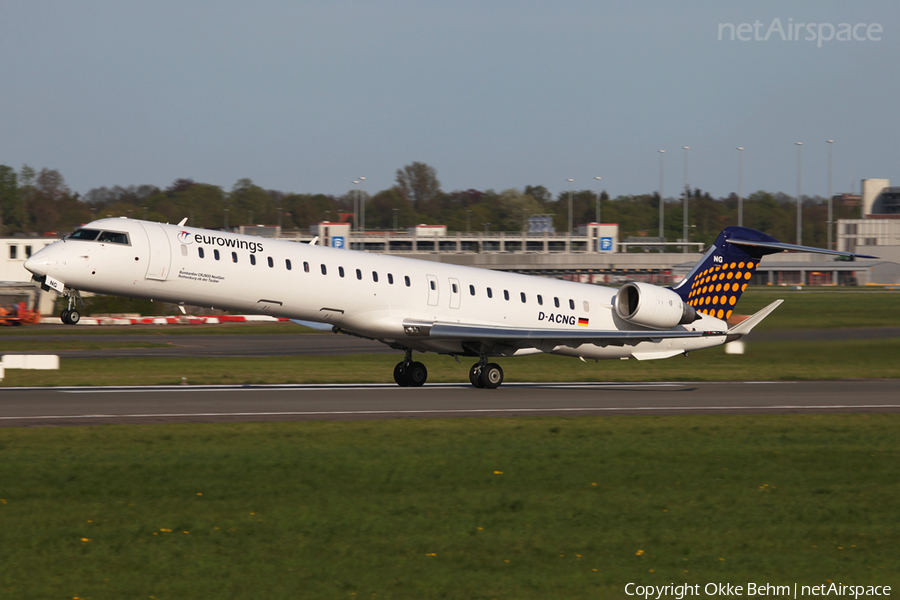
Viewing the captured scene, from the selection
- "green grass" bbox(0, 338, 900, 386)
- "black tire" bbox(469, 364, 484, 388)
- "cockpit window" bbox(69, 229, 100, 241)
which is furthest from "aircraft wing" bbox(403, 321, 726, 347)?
"cockpit window" bbox(69, 229, 100, 241)

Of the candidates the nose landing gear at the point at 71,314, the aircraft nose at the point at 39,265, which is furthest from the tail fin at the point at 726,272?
the aircraft nose at the point at 39,265

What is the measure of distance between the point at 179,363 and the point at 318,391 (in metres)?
10.2

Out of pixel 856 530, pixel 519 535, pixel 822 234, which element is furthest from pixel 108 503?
pixel 822 234

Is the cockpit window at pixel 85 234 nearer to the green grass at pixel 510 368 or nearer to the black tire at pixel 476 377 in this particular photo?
the green grass at pixel 510 368

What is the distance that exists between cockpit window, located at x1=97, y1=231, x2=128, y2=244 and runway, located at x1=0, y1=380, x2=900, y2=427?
143 inches

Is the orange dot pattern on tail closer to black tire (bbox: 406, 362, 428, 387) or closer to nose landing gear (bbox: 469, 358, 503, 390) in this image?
nose landing gear (bbox: 469, 358, 503, 390)

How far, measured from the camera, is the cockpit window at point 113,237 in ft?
70.3

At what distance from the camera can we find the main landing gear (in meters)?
25.6

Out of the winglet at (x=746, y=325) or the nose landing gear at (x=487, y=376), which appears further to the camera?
the winglet at (x=746, y=325)

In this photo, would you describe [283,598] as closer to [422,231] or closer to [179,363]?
[179,363]

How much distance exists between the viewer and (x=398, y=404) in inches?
853

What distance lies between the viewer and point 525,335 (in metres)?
24.5

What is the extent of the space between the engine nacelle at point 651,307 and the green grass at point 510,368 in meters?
3.01

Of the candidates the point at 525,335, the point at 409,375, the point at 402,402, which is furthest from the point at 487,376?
the point at 402,402
